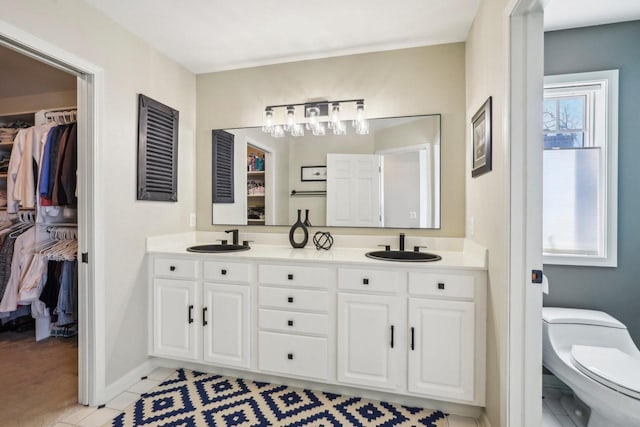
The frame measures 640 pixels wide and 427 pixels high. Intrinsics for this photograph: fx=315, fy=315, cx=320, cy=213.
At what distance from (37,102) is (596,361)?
4788mm

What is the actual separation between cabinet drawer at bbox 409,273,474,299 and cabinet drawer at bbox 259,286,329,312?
55 centimetres

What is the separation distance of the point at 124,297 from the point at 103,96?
4.34 feet

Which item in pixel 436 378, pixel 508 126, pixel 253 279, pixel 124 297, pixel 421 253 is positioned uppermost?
pixel 508 126

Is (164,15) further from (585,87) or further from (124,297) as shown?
(585,87)

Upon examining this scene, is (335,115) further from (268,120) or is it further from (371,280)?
(371,280)

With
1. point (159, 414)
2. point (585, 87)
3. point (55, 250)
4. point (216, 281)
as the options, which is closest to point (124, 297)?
point (216, 281)

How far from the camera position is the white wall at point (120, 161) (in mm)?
1847

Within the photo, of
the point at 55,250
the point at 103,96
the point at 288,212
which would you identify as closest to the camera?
the point at 103,96

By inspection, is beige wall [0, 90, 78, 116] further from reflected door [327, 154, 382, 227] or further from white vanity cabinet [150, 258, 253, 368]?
reflected door [327, 154, 382, 227]

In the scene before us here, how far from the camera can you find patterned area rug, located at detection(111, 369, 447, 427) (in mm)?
1785

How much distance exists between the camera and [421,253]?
2.24m

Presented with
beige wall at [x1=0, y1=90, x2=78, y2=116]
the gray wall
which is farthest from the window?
beige wall at [x1=0, y1=90, x2=78, y2=116]

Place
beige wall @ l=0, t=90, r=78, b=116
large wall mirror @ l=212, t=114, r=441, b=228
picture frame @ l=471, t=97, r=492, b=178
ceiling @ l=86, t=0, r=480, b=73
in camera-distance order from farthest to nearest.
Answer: beige wall @ l=0, t=90, r=78, b=116, large wall mirror @ l=212, t=114, r=441, b=228, ceiling @ l=86, t=0, r=480, b=73, picture frame @ l=471, t=97, r=492, b=178

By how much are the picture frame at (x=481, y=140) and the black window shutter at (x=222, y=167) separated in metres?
1.94
